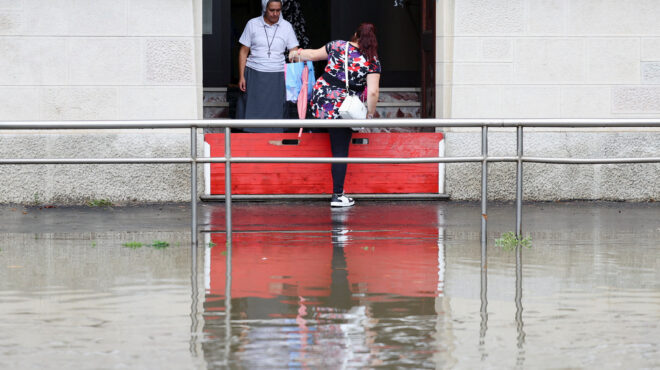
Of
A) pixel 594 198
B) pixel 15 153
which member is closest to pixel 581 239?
pixel 594 198

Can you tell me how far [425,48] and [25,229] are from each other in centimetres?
552

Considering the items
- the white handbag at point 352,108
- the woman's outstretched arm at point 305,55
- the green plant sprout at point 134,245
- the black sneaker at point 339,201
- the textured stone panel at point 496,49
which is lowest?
the green plant sprout at point 134,245

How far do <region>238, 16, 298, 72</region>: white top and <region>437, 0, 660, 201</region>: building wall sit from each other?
171 centimetres

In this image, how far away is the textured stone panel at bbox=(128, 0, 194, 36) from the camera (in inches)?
501

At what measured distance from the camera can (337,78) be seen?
1197cm

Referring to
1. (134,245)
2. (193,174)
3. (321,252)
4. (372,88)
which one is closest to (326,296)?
(321,252)

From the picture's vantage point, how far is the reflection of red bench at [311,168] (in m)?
12.3

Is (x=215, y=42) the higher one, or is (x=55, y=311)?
(x=215, y=42)

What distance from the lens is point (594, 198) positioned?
13.2m

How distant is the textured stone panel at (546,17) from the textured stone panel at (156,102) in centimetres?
373

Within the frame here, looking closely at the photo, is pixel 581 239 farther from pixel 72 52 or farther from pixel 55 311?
pixel 72 52

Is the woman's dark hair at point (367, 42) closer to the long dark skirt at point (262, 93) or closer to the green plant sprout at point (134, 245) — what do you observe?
the long dark skirt at point (262, 93)

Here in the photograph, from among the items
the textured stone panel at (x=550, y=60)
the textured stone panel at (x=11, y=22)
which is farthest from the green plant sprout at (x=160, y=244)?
the textured stone panel at (x=550, y=60)

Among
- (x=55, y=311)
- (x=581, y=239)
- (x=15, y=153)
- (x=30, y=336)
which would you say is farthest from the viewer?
(x=15, y=153)
